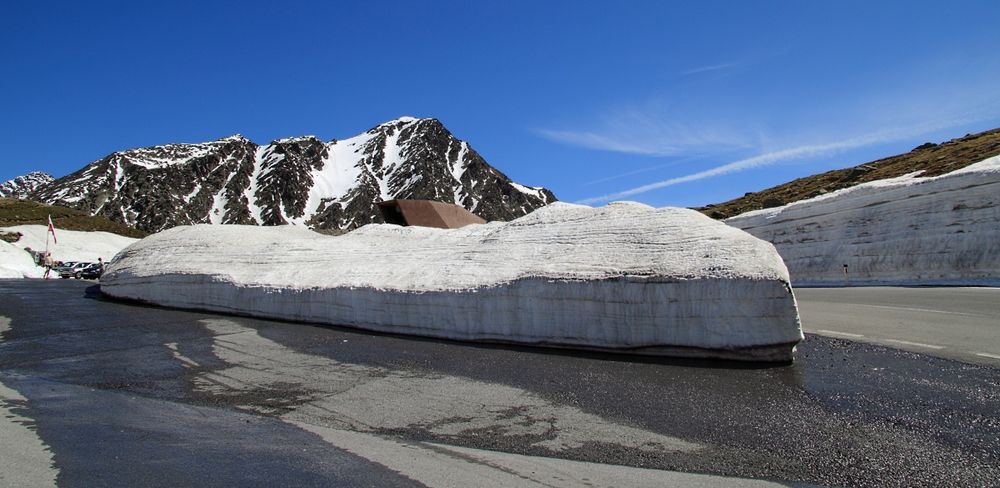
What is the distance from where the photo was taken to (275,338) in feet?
32.0

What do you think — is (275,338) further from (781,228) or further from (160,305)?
(781,228)

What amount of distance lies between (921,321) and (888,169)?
4382cm

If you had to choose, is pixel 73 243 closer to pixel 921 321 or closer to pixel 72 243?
pixel 72 243

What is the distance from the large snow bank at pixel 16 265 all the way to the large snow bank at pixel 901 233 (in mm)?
46694

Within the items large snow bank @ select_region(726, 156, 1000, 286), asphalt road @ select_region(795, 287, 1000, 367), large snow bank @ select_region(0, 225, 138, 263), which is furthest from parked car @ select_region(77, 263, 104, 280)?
large snow bank @ select_region(726, 156, 1000, 286)

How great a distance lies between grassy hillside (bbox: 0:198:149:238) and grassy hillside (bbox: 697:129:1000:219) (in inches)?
2859

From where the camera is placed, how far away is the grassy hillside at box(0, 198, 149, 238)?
66000mm

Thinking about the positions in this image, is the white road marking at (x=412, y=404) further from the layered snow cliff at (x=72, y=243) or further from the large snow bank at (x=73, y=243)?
the large snow bank at (x=73, y=243)

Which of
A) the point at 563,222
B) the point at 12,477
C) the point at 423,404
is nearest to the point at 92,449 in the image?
the point at 12,477

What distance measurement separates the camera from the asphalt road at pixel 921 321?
25.7ft

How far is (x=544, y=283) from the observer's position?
849cm

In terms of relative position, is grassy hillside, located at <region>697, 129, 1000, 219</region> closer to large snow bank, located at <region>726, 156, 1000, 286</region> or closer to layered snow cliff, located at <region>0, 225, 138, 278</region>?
large snow bank, located at <region>726, 156, 1000, 286</region>

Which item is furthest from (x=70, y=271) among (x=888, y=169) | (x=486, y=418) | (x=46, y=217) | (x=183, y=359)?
(x=888, y=169)

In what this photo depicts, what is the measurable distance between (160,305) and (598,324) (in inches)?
473
